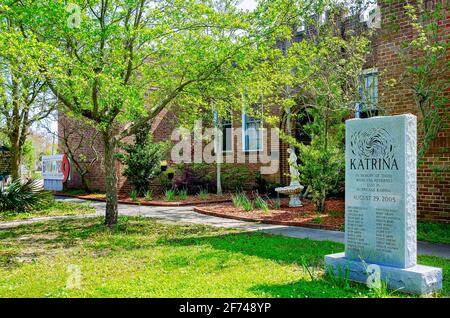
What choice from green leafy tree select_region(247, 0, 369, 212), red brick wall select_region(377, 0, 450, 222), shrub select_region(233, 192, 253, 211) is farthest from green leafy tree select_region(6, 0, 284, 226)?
shrub select_region(233, 192, 253, 211)

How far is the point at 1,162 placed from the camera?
2358 centimetres

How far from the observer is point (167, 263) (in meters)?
6.57

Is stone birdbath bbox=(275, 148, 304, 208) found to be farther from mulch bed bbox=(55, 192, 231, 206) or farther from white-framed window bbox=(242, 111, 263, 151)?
white-framed window bbox=(242, 111, 263, 151)

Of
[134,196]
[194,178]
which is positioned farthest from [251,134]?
[134,196]

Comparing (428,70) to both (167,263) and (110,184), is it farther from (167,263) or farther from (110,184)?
(110,184)

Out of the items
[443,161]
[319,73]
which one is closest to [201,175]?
[319,73]

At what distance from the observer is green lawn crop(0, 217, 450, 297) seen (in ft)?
16.7

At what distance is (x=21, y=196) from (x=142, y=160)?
17.2 feet

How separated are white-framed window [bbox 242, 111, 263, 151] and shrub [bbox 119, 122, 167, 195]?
3652mm

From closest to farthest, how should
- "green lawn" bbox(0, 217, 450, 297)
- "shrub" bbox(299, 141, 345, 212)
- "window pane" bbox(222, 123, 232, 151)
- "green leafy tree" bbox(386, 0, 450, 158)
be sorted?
"green lawn" bbox(0, 217, 450, 297)
"green leafy tree" bbox(386, 0, 450, 158)
"shrub" bbox(299, 141, 345, 212)
"window pane" bbox(222, 123, 232, 151)

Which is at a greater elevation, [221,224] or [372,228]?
[372,228]

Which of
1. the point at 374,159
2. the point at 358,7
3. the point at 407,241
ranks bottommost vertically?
the point at 407,241

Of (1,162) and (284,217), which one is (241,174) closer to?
(284,217)

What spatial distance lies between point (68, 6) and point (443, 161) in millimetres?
7828
